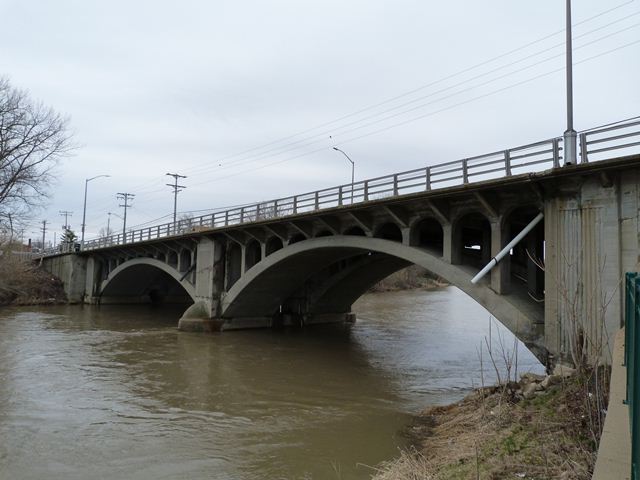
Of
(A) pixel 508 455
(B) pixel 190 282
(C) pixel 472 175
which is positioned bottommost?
(A) pixel 508 455

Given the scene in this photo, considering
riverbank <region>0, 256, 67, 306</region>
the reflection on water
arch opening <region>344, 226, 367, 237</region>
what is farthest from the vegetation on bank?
arch opening <region>344, 226, 367, 237</region>

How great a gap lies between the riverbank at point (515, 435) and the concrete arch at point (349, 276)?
8.26 ft

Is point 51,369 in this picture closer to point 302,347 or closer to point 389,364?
point 302,347

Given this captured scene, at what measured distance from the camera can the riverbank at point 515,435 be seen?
208 inches

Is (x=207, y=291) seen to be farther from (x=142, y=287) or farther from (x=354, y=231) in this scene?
(x=142, y=287)

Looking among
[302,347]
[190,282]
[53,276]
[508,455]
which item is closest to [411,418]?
[508,455]

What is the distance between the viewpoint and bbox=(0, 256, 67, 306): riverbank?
4244cm

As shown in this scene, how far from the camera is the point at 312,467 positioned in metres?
8.24

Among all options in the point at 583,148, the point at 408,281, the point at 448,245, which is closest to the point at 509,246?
the point at 448,245

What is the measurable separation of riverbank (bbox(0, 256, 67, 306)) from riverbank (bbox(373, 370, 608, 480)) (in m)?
43.0

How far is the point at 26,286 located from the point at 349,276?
3354 cm

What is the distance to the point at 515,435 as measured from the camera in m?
6.85

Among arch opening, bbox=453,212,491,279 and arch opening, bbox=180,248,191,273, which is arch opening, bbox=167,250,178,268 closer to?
arch opening, bbox=180,248,191,273

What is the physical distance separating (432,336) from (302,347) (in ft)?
23.9
